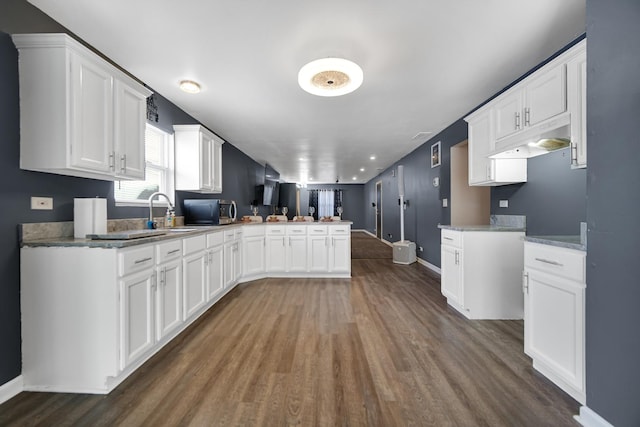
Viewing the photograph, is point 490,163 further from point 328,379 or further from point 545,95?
point 328,379

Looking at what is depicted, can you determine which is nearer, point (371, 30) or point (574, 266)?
point (574, 266)

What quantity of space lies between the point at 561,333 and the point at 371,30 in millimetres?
2435

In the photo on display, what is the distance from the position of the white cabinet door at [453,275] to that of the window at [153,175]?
3484 millimetres

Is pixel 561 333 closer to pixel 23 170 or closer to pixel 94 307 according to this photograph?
pixel 94 307

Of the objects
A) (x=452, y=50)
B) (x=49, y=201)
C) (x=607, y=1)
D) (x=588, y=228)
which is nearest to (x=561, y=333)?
Answer: (x=588, y=228)

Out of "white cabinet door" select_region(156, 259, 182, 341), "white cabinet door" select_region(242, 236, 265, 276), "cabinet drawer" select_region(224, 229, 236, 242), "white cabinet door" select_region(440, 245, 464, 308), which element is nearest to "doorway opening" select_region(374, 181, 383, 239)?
"white cabinet door" select_region(242, 236, 265, 276)

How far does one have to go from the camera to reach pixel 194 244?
8.75 feet

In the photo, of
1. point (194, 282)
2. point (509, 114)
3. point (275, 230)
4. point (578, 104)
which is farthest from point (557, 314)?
point (275, 230)

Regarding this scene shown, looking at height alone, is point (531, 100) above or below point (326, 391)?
above

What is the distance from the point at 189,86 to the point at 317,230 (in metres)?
2.70

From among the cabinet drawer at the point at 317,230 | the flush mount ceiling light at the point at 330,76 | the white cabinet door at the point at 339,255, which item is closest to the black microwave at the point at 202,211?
the cabinet drawer at the point at 317,230

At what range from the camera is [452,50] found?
7.39 ft

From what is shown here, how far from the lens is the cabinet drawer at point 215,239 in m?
3.03

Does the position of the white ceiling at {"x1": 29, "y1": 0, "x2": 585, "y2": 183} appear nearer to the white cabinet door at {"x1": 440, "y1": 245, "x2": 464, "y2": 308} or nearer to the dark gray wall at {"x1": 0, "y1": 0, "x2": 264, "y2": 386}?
the dark gray wall at {"x1": 0, "y1": 0, "x2": 264, "y2": 386}
